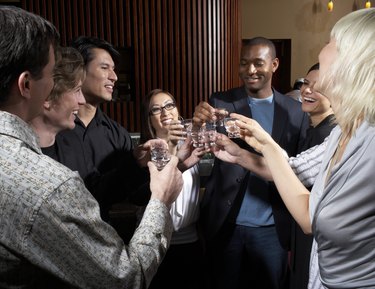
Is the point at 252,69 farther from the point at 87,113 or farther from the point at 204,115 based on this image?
the point at 87,113

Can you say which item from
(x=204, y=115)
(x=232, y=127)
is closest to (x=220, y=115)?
(x=204, y=115)

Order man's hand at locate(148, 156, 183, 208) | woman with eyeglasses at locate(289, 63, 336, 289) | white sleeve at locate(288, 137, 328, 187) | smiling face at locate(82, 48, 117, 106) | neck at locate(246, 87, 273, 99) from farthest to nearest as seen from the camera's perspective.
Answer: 1. neck at locate(246, 87, 273, 99)
2. smiling face at locate(82, 48, 117, 106)
3. woman with eyeglasses at locate(289, 63, 336, 289)
4. white sleeve at locate(288, 137, 328, 187)
5. man's hand at locate(148, 156, 183, 208)

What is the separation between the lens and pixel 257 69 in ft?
9.29

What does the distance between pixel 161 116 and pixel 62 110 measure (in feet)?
3.01

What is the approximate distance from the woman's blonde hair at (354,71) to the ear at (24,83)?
88 cm

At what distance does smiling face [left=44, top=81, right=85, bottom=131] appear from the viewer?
1877 millimetres

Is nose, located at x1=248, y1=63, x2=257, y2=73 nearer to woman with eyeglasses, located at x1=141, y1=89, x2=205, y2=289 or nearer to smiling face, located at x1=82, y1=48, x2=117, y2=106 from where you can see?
woman with eyeglasses, located at x1=141, y1=89, x2=205, y2=289

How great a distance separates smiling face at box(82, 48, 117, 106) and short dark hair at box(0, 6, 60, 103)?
4.78ft

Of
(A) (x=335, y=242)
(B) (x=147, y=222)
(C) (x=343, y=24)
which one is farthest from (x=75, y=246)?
(C) (x=343, y=24)

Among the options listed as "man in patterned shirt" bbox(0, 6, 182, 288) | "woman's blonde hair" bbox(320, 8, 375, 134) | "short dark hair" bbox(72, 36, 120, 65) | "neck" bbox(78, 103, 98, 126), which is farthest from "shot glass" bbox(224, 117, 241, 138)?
"man in patterned shirt" bbox(0, 6, 182, 288)

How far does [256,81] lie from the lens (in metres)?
2.80

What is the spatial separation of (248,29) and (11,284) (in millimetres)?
9688

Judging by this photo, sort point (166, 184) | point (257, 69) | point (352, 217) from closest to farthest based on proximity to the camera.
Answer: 1. point (352, 217)
2. point (166, 184)
3. point (257, 69)

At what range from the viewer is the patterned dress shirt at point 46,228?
87 centimetres
